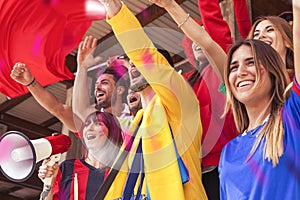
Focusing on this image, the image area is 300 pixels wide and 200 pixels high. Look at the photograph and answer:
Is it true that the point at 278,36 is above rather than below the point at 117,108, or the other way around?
above

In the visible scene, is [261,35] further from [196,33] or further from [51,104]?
[51,104]

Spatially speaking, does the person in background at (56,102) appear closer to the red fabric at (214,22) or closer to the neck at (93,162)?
the neck at (93,162)

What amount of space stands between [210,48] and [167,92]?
0.73 feet

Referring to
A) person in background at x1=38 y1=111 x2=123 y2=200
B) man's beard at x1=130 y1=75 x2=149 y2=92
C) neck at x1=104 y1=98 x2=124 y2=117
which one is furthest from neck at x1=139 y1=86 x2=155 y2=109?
neck at x1=104 y1=98 x2=124 y2=117

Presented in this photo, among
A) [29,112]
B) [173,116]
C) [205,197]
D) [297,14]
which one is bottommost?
[29,112]

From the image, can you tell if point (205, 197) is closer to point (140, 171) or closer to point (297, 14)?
point (140, 171)

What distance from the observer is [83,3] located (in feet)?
6.94

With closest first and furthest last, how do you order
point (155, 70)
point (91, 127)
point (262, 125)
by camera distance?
point (262, 125)
point (155, 70)
point (91, 127)

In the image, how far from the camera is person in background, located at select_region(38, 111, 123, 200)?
5.93 ft

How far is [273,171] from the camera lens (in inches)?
43.2

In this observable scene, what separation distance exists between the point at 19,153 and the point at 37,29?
61 centimetres

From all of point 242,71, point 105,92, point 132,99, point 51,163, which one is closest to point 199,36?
point 242,71

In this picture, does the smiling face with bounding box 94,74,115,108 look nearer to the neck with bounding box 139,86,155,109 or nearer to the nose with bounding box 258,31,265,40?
the neck with bounding box 139,86,155,109

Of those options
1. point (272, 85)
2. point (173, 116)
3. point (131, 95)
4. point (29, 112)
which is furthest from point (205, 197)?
point (29, 112)
